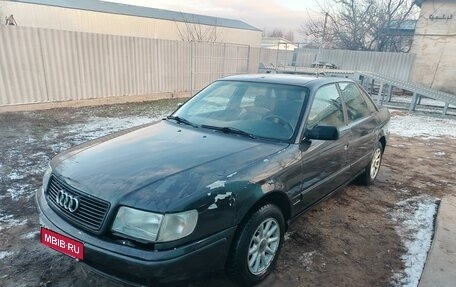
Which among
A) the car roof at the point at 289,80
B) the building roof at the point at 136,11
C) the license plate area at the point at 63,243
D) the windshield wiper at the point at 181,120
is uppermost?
the building roof at the point at 136,11

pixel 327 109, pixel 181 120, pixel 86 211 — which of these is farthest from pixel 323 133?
pixel 86 211

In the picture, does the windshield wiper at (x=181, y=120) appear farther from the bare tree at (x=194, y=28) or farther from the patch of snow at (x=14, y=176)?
the bare tree at (x=194, y=28)

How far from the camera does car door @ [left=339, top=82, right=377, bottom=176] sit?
3982 millimetres

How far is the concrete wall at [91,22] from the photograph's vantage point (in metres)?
27.0

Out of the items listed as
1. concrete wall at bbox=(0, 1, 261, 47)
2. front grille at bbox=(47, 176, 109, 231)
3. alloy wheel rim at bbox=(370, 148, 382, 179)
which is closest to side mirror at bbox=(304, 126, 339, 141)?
front grille at bbox=(47, 176, 109, 231)

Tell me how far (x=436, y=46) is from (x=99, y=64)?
17.0 meters

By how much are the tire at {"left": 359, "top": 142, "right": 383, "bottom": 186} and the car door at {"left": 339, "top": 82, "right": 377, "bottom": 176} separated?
22cm

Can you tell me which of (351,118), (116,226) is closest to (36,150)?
(116,226)

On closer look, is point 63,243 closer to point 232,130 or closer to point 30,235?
point 30,235

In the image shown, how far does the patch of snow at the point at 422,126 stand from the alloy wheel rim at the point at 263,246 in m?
7.15

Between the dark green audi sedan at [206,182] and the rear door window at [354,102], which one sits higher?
the rear door window at [354,102]

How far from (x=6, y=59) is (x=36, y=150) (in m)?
3.91

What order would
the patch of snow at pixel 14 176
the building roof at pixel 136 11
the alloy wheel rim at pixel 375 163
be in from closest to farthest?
1. the patch of snow at pixel 14 176
2. the alloy wheel rim at pixel 375 163
3. the building roof at pixel 136 11

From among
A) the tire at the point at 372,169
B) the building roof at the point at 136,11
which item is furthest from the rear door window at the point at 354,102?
the building roof at the point at 136,11
